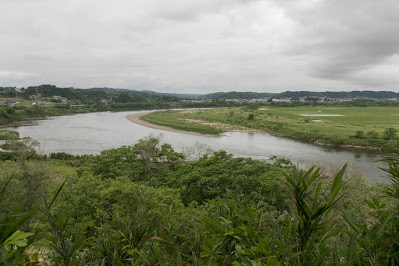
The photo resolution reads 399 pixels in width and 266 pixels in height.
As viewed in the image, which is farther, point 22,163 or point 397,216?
point 22,163

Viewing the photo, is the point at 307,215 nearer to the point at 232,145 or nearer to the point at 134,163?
the point at 134,163

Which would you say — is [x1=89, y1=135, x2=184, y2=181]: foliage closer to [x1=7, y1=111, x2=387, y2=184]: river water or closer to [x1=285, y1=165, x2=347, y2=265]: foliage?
[x1=7, y1=111, x2=387, y2=184]: river water

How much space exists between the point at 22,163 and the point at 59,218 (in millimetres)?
18038

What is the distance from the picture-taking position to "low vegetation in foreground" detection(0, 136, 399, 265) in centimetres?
251

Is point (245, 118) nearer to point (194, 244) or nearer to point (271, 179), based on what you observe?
point (271, 179)

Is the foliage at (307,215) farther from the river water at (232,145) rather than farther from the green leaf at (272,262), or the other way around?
the river water at (232,145)

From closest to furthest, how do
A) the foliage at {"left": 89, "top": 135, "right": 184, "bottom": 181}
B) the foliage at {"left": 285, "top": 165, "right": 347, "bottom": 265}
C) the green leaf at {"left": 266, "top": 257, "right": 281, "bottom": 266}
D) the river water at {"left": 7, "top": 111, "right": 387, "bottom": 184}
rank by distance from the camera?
the green leaf at {"left": 266, "top": 257, "right": 281, "bottom": 266}, the foliage at {"left": 285, "top": 165, "right": 347, "bottom": 265}, the foliage at {"left": 89, "top": 135, "right": 184, "bottom": 181}, the river water at {"left": 7, "top": 111, "right": 387, "bottom": 184}

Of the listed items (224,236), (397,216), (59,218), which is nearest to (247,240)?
(224,236)

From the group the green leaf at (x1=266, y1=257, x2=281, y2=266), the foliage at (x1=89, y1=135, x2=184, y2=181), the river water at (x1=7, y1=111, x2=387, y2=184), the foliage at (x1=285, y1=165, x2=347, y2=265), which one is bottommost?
the river water at (x1=7, y1=111, x2=387, y2=184)

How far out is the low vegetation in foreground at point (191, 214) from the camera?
2510 mm

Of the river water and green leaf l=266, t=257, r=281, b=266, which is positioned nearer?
green leaf l=266, t=257, r=281, b=266

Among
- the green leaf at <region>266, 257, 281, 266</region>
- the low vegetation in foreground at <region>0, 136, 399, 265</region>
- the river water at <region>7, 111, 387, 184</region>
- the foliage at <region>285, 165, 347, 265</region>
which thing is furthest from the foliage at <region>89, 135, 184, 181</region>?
the green leaf at <region>266, 257, 281, 266</region>

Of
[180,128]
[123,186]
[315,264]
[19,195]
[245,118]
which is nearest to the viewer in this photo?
[315,264]

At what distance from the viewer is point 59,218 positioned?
3088mm
